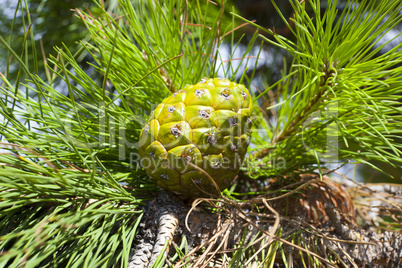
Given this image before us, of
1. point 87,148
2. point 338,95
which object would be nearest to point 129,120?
point 87,148

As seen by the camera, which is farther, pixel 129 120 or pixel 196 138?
pixel 129 120

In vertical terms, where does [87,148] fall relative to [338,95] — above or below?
below

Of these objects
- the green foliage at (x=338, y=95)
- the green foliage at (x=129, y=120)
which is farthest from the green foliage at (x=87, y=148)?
the green foliage at (x=338, y=95)

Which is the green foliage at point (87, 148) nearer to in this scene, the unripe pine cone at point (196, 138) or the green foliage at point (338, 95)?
the unripe pine cone at point (196, 138)

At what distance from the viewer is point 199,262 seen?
0.45m

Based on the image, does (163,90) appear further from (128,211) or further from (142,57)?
(128,211)

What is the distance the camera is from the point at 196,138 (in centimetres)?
53

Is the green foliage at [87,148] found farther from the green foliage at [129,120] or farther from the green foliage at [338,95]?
the green foliage at [338,95]

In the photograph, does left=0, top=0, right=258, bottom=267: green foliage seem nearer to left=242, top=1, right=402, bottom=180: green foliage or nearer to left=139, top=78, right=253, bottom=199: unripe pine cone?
left=139, top=78, right=253, bottom=199: unripe pine cone

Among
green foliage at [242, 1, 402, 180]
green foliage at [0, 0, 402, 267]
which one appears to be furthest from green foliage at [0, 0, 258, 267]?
green foliage at [242, 1, 402, 180]

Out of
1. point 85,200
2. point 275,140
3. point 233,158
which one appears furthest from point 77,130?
point 275,140

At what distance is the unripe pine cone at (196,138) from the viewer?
526mm

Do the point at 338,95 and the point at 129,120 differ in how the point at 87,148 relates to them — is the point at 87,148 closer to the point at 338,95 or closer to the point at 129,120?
the point at 129,120

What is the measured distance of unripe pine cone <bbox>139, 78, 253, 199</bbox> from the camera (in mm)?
526
